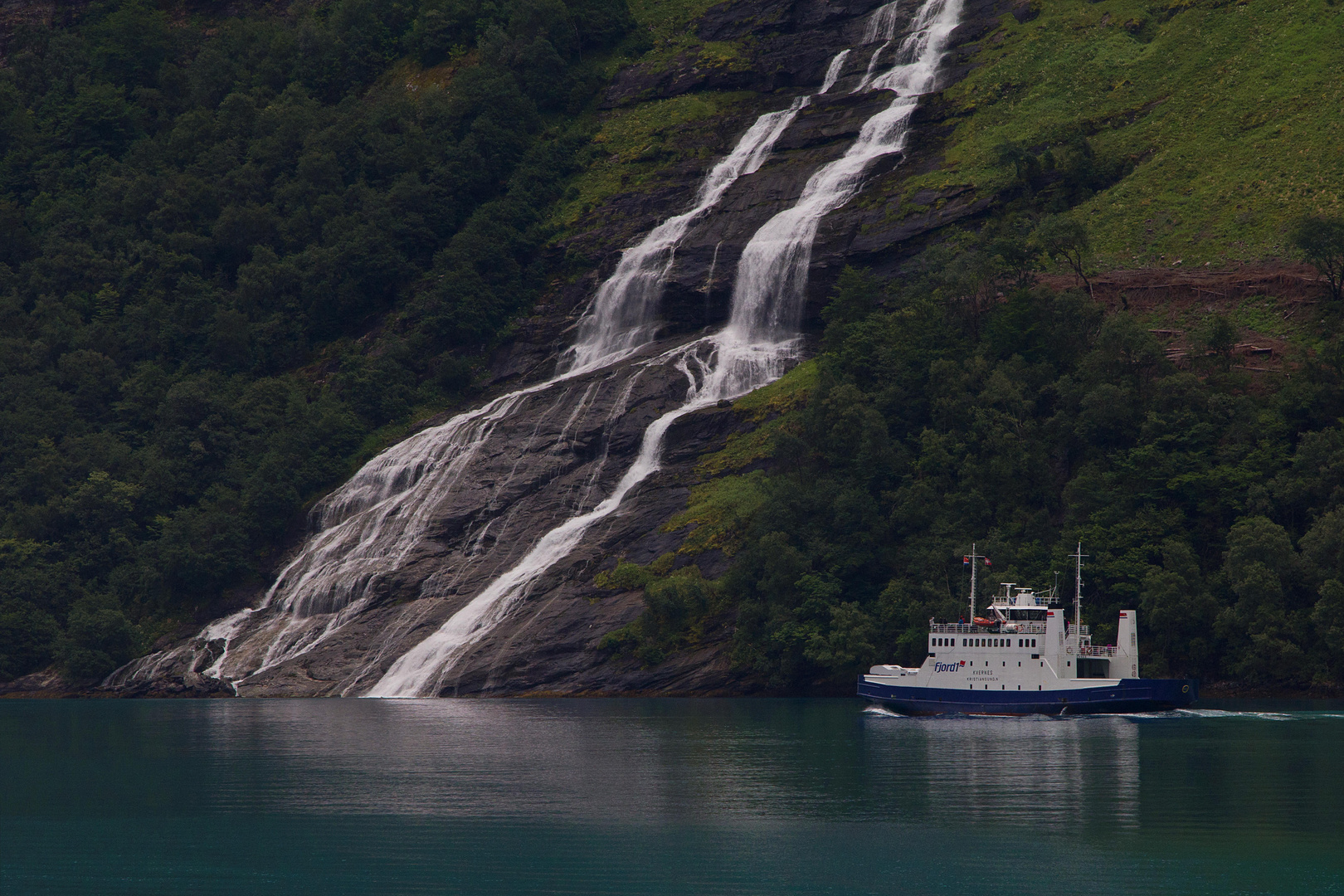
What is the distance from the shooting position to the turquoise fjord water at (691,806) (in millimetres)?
35125

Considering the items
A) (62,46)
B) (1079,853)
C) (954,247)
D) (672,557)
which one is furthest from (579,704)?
(62,46)

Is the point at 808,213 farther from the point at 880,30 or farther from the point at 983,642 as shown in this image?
the point at 983,642

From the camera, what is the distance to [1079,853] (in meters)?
37.0

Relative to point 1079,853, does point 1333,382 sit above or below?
above

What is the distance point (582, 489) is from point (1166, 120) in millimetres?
50606

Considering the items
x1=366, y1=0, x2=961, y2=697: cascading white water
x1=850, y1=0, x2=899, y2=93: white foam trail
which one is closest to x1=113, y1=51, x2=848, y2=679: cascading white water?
x1=366, y1=0, x2=961, y2=697: cascading white water

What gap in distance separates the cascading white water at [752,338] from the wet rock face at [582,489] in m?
0.80

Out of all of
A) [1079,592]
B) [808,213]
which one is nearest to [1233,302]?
[1079,592]

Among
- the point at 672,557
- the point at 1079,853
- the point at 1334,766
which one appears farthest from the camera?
the point at 672,557

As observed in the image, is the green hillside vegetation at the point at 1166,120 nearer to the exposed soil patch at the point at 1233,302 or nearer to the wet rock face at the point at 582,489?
the exposed soil patch at the point at 1233,302

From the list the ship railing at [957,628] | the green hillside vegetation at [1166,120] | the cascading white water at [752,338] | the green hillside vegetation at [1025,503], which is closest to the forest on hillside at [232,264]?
the cascading white water at [752,338]

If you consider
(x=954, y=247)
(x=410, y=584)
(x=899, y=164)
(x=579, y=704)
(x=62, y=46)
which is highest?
(x=62, y=46)

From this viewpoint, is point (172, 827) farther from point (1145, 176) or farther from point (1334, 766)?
point (1145, 176)

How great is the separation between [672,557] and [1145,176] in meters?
44.2
